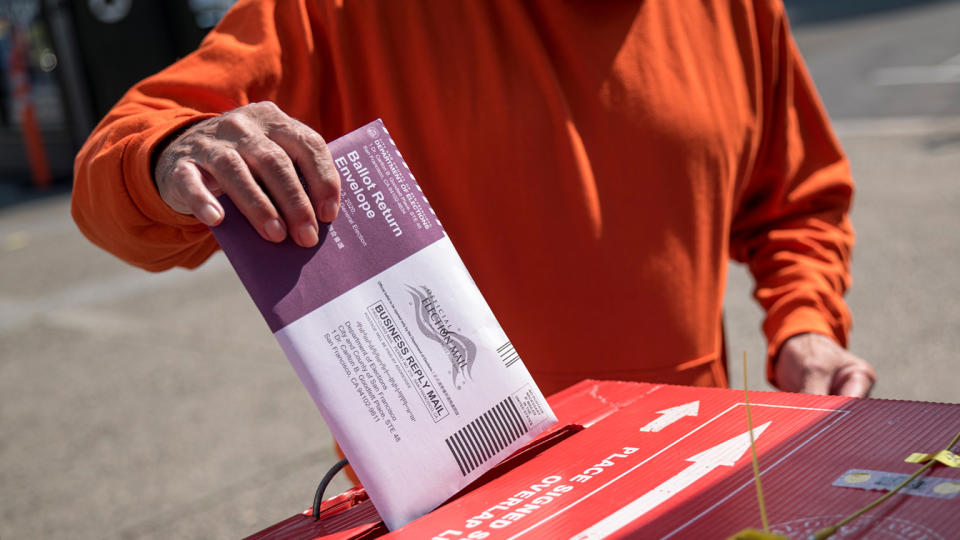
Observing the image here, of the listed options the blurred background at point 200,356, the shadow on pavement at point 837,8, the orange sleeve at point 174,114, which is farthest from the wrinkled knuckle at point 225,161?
the shadow on pavement at point 837,8

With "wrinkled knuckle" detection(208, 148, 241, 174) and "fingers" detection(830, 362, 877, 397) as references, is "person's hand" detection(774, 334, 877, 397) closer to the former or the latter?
"fingers" detection(830, 362, 877, 397)

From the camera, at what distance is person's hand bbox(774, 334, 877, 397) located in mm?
1341

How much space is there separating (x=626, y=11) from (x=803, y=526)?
0.97 metres

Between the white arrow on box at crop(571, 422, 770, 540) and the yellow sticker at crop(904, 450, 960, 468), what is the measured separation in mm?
144

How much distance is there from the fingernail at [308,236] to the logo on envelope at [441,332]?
0.34 feet

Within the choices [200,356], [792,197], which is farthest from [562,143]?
[200,356]

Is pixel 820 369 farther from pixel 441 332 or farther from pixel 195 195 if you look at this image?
pixel 195 195

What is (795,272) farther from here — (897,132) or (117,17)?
(117,17)

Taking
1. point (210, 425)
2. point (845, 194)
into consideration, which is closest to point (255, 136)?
point (845, 194)

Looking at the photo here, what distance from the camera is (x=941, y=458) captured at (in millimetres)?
777

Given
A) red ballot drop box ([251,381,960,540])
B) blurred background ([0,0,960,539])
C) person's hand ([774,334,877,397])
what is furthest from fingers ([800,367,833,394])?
blurred background ([0,0,960,539])

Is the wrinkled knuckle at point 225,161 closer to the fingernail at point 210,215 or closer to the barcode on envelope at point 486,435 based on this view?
the fingernail at point 210,215

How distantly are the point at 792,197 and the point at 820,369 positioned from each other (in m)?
0.38

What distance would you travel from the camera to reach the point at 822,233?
1.65 m
